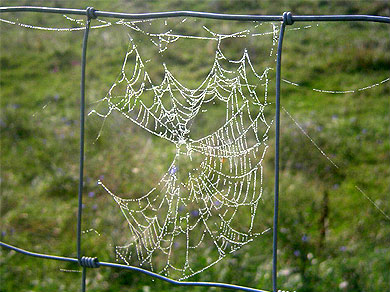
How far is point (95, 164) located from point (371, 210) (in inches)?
61.2

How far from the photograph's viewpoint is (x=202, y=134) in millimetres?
3492

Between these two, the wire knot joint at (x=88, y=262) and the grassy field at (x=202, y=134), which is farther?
the grassy field at (x=202, y=134)

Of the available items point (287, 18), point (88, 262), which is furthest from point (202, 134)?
point (287, 18)

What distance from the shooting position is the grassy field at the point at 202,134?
104 inches

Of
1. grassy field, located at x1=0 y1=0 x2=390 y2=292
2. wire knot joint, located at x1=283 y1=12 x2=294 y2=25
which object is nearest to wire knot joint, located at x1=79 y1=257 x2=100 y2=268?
grassy field, located at x1=0 y1=0 x2=390 y2=292

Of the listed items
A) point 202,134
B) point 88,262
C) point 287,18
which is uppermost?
point 287,18

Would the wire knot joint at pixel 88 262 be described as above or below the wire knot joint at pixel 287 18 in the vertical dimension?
below

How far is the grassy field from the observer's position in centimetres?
265

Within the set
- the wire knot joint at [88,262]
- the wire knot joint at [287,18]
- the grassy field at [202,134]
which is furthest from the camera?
the grassy field at [202,134]

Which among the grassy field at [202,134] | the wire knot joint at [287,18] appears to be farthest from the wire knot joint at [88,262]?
the wire knot joint at [287,18]

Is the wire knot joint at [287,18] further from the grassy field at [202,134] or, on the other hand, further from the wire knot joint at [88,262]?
the grassy field at [202,134]

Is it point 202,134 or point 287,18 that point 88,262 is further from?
point 202,134

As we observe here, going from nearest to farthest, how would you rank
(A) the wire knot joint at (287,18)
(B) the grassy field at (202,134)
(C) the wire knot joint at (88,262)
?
(A) the wire knot joint at (287,18) → (C) the wire knot joint at (88,262) → (B) the grassy field at (202,134)

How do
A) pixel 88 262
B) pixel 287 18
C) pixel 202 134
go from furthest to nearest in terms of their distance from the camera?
pixel 202 134 → pixel 88 262 → pixel 287 18
